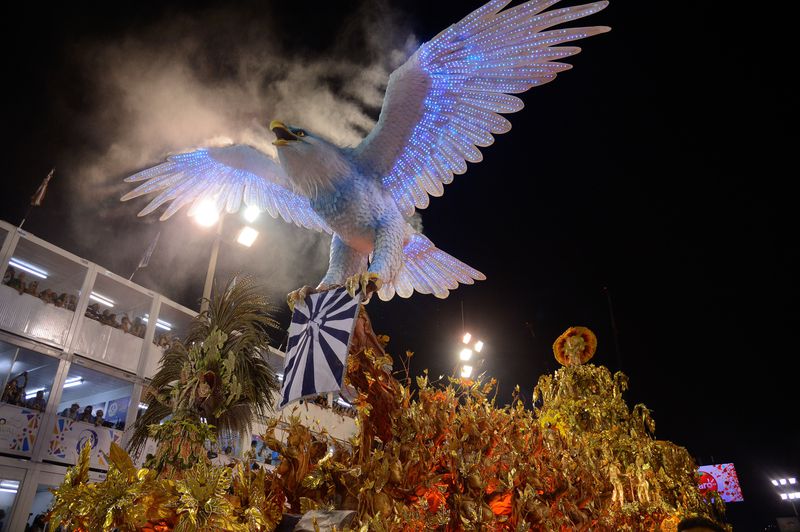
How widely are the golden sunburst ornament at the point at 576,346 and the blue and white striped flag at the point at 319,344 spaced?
532 cm

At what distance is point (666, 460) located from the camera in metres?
6.30

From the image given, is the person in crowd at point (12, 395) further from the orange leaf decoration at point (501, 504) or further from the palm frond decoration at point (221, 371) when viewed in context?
the orange leaf decoration at point (501, 504)

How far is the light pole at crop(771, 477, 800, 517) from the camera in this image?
24677 millimetres

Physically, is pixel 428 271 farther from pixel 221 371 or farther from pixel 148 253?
pixel 148 253

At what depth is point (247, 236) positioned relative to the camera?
9758 millimetres

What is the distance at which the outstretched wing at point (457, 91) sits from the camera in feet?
15.2

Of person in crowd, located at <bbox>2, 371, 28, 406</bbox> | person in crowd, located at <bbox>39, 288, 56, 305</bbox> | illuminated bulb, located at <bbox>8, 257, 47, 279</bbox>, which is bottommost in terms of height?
person in crowd, located at <bbox>2, 371, 28, 406</bbox>

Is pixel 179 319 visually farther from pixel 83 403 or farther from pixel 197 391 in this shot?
pixel 197 391

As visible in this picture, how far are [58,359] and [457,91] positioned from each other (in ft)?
46.5

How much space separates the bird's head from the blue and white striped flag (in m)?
1.09

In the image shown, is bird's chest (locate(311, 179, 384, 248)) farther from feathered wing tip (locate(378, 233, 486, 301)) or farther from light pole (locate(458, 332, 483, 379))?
light pole (locate(458, 332, 483, 379))

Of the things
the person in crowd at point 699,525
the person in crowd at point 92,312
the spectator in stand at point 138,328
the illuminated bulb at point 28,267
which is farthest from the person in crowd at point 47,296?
the person in crowd at point 699,525

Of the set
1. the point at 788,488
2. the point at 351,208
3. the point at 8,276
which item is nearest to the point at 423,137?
the point at 351,208

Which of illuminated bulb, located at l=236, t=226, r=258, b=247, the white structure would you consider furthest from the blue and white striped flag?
the white structure
